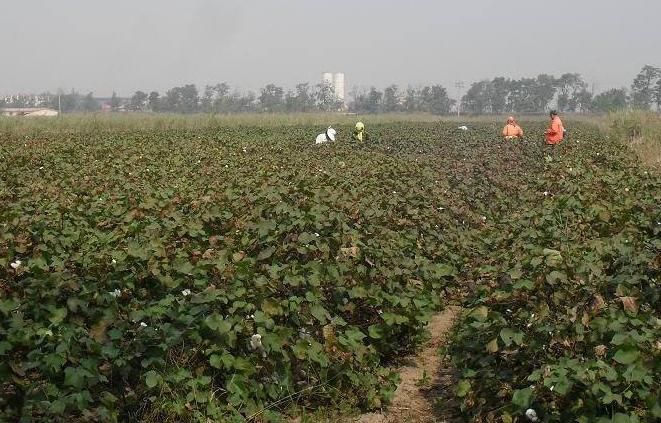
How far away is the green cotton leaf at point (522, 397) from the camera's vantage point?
11.8 feet

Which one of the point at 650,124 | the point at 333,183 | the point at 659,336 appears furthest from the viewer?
the point at 650,124

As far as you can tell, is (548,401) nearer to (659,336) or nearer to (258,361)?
(659,336)

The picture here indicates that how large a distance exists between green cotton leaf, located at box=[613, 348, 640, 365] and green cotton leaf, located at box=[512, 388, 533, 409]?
0.50 metres

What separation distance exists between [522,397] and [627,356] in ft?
1.93

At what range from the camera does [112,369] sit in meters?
3.71

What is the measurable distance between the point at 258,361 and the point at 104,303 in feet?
3.12

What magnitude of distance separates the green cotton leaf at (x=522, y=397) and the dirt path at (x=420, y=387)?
0.80 m

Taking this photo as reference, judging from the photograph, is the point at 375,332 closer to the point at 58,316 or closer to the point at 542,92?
the point at 58,316

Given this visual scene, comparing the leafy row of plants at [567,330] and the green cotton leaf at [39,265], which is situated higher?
the green cotton leaf at [39,265]

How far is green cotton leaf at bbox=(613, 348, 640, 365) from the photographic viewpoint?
327 cm

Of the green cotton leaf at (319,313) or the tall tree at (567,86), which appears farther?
the tall tree at (567,86)

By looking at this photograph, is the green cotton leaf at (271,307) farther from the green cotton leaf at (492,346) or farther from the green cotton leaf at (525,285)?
the green cotton leaf at (525,285)

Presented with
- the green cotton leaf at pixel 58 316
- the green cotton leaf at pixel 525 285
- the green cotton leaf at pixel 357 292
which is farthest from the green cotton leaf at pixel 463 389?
the green cotton leaf at pixel 58 316

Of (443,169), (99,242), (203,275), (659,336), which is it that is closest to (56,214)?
(99,242)
